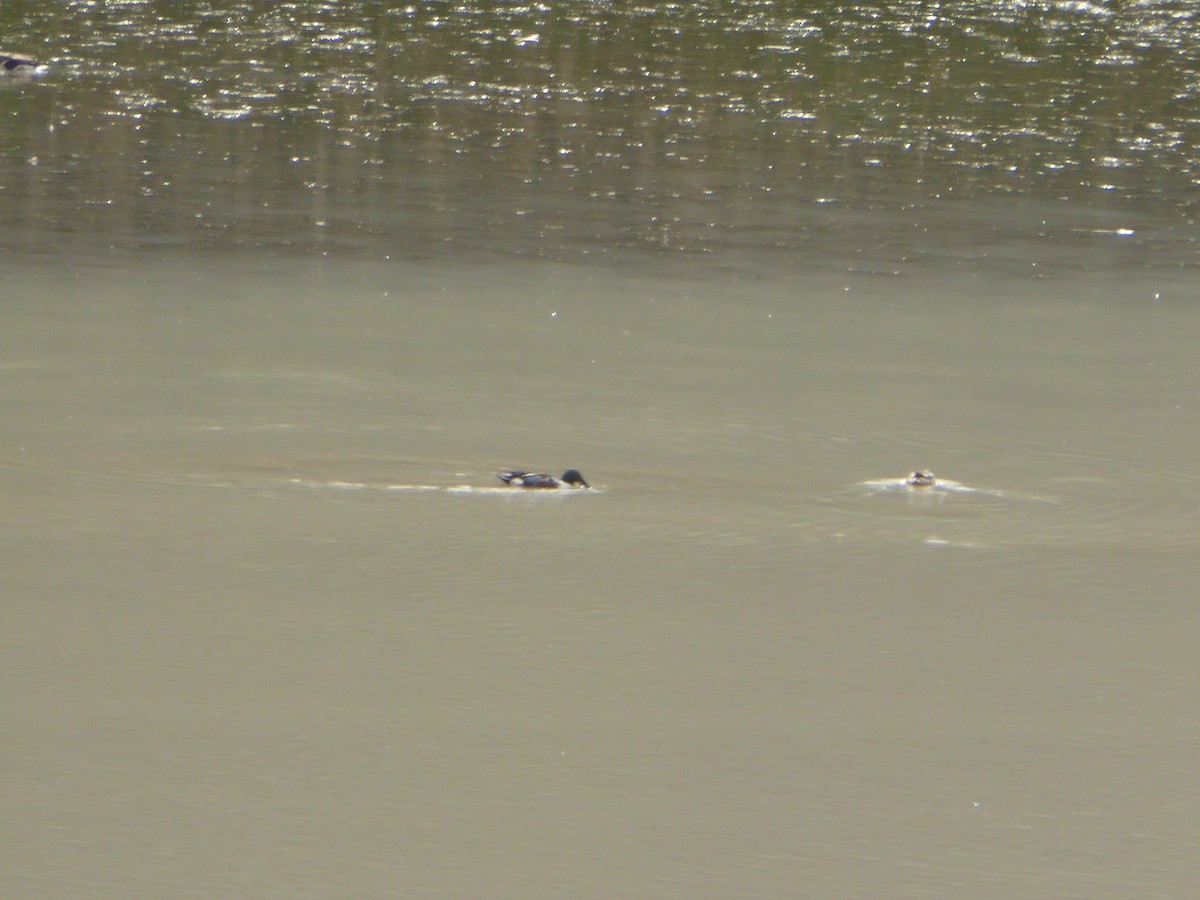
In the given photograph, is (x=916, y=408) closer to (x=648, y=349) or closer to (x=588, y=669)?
(x=648, y=349)

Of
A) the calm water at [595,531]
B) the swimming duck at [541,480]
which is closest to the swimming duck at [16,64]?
the calm water at [595,531]

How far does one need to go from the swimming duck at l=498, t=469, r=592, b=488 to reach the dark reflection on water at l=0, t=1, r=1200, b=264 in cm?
594

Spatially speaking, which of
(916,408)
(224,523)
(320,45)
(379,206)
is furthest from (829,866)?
(320,45)

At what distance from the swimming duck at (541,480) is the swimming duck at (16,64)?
63.3 feet

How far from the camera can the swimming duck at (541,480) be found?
9430mm

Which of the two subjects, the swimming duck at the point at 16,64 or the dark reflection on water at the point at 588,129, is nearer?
the dark reflection on water at the point at 588,129

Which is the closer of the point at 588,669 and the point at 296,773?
the point at 296,773

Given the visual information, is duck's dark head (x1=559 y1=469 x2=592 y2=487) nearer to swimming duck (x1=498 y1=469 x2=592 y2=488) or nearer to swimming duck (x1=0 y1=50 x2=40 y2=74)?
swimming duck (x1=498 y1=469 x2=592 y2=488)

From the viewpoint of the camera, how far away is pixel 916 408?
36.5 feet

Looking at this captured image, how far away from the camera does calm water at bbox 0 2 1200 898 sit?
6.37m

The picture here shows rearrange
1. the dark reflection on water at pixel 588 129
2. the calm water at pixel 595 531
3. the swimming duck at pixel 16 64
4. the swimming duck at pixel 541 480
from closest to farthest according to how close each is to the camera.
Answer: the calm water at pixel 595 531
the swimming duck at pixel 541 480
the dark reflection on water at pixel 588 129
the swimming duck at pixel 16 64

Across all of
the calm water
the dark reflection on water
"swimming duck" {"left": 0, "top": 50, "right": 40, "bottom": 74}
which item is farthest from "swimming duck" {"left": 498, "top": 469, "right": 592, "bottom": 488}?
"swimming duck" {"left": 0, "top": 50, "right": 40, "bottom": 74}

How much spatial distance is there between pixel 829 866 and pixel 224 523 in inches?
142

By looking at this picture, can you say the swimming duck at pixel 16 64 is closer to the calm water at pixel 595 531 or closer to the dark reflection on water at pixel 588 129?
the dark reflection on water at pixel 588 129
